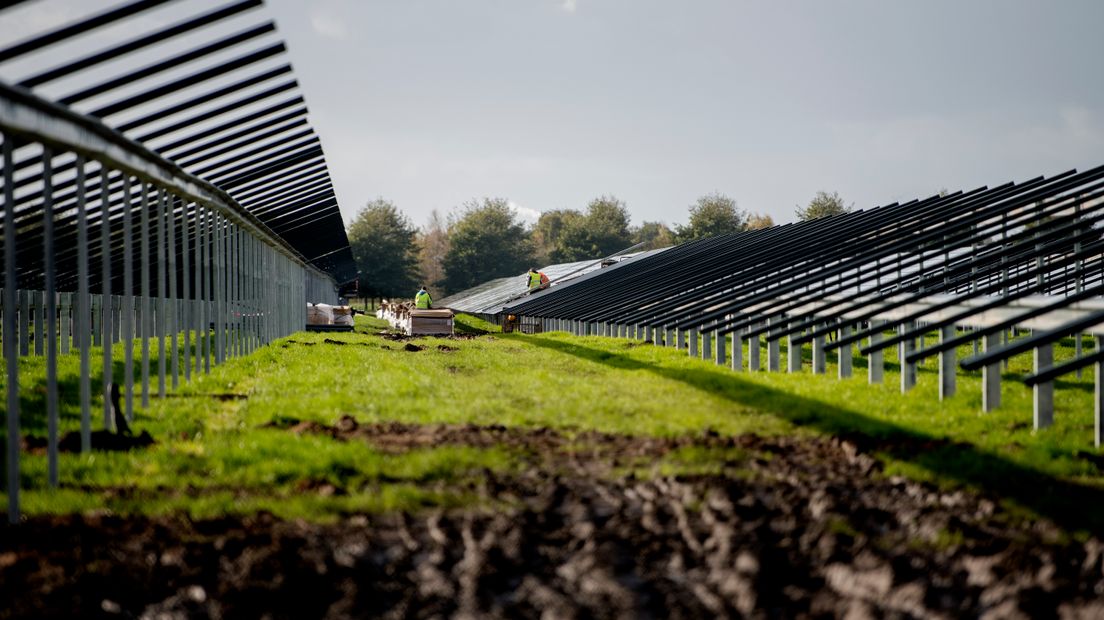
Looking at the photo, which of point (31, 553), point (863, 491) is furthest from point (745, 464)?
point (31, 553)

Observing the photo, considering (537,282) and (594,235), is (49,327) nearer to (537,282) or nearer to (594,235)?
(537,282)

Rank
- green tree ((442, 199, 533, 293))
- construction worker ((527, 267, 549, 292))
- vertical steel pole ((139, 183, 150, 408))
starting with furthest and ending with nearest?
green tree ((442, 199, 533, 293))
construction worker ((527, 267, 549, 292))
vertical steel pole ((139, 183, 150, 408))

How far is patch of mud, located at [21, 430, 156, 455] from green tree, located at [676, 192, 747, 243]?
59962 millimetres

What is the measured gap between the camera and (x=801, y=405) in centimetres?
709

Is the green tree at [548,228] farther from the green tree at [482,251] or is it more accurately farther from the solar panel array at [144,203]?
the solar panel array at [144,203]

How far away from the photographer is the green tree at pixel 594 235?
7256 centimetres

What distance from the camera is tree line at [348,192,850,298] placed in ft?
200

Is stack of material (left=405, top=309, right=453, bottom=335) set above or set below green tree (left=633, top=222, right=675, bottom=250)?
below

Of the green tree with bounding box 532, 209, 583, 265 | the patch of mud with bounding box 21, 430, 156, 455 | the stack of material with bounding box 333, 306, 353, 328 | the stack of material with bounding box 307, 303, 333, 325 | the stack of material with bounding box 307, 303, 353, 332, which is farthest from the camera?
the green tree with bounding box 532, 209, 583, 265

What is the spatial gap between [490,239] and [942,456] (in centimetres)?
6455

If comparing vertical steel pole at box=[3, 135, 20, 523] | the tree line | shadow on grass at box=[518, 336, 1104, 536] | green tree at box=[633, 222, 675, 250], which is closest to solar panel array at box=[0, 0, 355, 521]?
vertical steel pole at box=[3, 135, 20, 523]

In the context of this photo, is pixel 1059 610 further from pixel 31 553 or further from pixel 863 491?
pixel 31 553

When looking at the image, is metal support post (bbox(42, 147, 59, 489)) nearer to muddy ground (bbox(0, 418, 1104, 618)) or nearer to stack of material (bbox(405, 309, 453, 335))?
muddy ground (bbox(0, 418, 1104, 618))

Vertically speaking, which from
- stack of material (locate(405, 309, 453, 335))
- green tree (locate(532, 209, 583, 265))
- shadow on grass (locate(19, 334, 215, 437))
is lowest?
shadow on grass (locate(19, 334, 215, 437))
